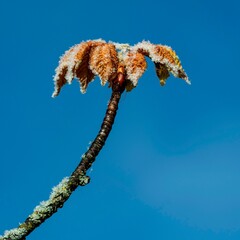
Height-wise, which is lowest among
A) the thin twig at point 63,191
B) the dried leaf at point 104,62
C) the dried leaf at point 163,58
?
A: the thin twig at point 63,191

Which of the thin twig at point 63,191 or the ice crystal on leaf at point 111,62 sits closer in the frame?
the thin twig at point 63,191

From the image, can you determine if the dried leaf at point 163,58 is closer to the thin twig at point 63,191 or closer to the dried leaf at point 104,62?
the dried leaf at point 104,62

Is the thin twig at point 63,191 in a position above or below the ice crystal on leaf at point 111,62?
below

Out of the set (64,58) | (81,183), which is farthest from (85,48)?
(81,183)

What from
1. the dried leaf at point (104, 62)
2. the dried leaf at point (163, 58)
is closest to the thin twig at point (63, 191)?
the dried leaf at point (104, 62)

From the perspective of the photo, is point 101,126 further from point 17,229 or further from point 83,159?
point 17,229

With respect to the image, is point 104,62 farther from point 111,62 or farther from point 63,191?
point 63,191
